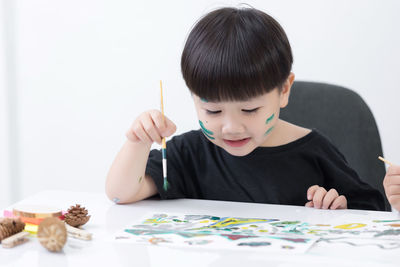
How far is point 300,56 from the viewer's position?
213 cm

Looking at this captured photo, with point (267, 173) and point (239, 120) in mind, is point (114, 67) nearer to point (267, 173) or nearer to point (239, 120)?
point (267, 173)

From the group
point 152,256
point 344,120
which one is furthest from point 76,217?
point 344,120

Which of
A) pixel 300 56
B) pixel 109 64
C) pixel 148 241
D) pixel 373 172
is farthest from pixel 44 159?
pixel 148 241

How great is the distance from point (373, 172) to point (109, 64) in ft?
4.42

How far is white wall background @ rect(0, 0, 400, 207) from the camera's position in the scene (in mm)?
2059

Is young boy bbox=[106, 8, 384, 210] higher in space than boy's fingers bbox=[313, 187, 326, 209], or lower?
higher

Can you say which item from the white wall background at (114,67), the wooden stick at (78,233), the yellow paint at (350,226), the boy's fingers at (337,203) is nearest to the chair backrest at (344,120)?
the boy's fingers at (337,203)

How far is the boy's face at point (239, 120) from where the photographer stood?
0.99 metres

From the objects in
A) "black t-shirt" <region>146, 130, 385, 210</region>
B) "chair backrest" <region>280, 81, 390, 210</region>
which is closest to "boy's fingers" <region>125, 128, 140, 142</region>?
"black t-shirt" <region>146, 130, 385, 210</region>

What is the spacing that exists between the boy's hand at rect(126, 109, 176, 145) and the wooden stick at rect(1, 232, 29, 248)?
285 mm

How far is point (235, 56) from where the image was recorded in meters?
0.99

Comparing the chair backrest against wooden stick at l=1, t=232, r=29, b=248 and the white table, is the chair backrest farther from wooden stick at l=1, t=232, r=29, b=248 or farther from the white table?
wooden stick at l=1, t=232, r=29, b=248

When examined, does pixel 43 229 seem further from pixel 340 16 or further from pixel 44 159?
pixel 44 159

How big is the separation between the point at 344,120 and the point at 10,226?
896 mm
